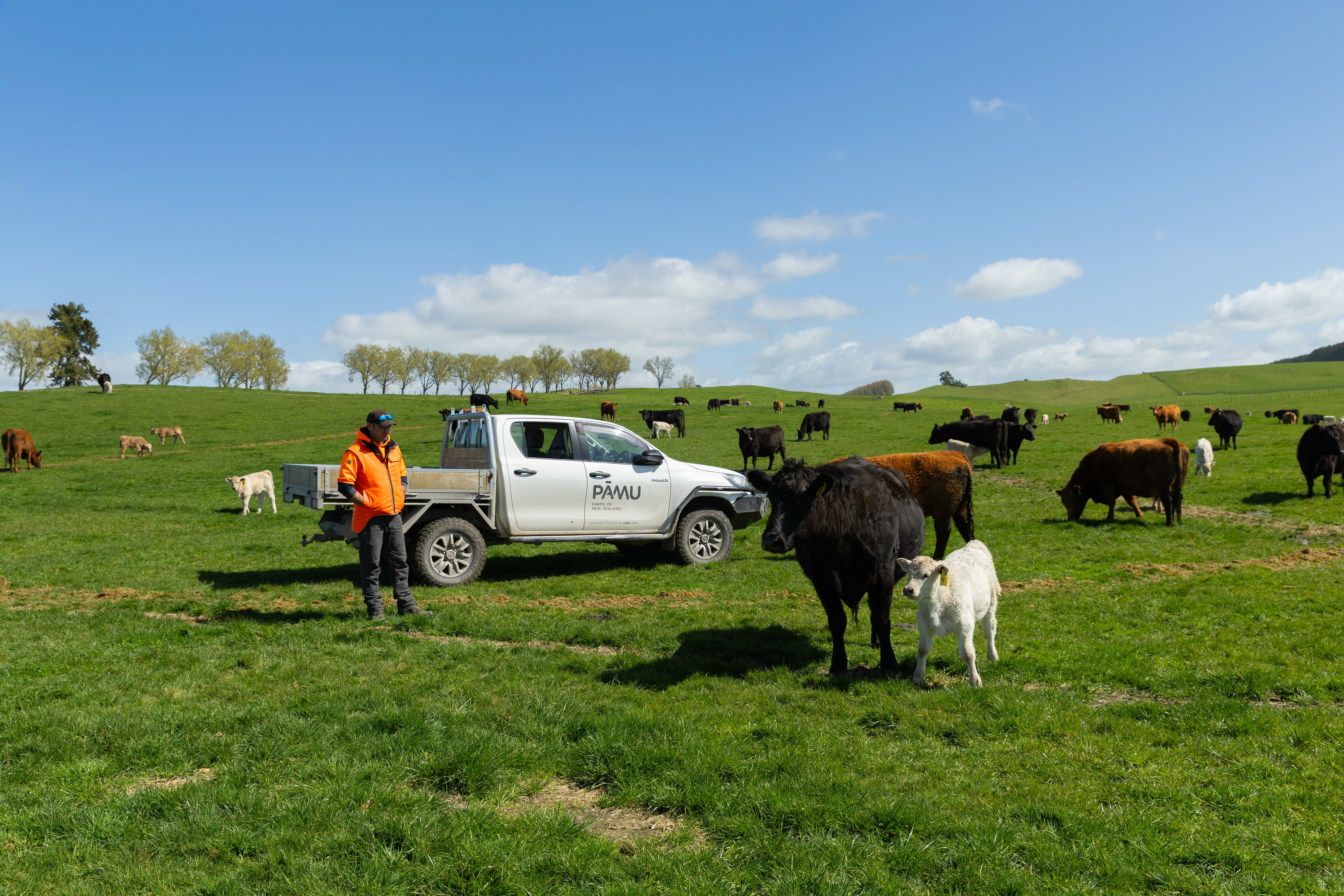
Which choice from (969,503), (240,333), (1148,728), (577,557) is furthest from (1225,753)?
(240,333)

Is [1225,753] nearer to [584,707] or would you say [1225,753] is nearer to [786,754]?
[786,754]

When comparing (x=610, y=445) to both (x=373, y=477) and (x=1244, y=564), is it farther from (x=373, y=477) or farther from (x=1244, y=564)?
(x=1244, y=564)

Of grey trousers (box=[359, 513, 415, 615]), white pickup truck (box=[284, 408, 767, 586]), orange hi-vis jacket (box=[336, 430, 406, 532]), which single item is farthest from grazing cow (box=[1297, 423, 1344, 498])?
orange hi-vis jacket (box=[336, 430, 406, 532])

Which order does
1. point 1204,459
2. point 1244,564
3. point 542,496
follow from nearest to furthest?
point 542,496, point 1244,564, point 1204,459

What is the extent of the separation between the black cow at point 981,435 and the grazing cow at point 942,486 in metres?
15.8

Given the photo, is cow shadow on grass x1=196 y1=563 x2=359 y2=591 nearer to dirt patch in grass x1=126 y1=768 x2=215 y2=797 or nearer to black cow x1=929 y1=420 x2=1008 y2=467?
dirt patch in grass x1=126 y1=768 x2=215 y2=797

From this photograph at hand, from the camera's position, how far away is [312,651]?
6895 millimetres

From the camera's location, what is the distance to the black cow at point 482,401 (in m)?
41.1

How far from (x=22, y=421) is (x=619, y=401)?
4255 cm

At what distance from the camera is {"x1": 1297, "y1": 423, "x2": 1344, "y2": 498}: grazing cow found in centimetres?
1619

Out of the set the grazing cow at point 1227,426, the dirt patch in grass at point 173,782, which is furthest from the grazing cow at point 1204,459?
the dirt patch in grass at point 173,782

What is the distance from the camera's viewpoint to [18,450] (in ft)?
91.2

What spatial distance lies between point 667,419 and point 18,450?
29752 mm

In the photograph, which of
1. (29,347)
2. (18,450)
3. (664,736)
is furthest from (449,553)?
(29,347)
